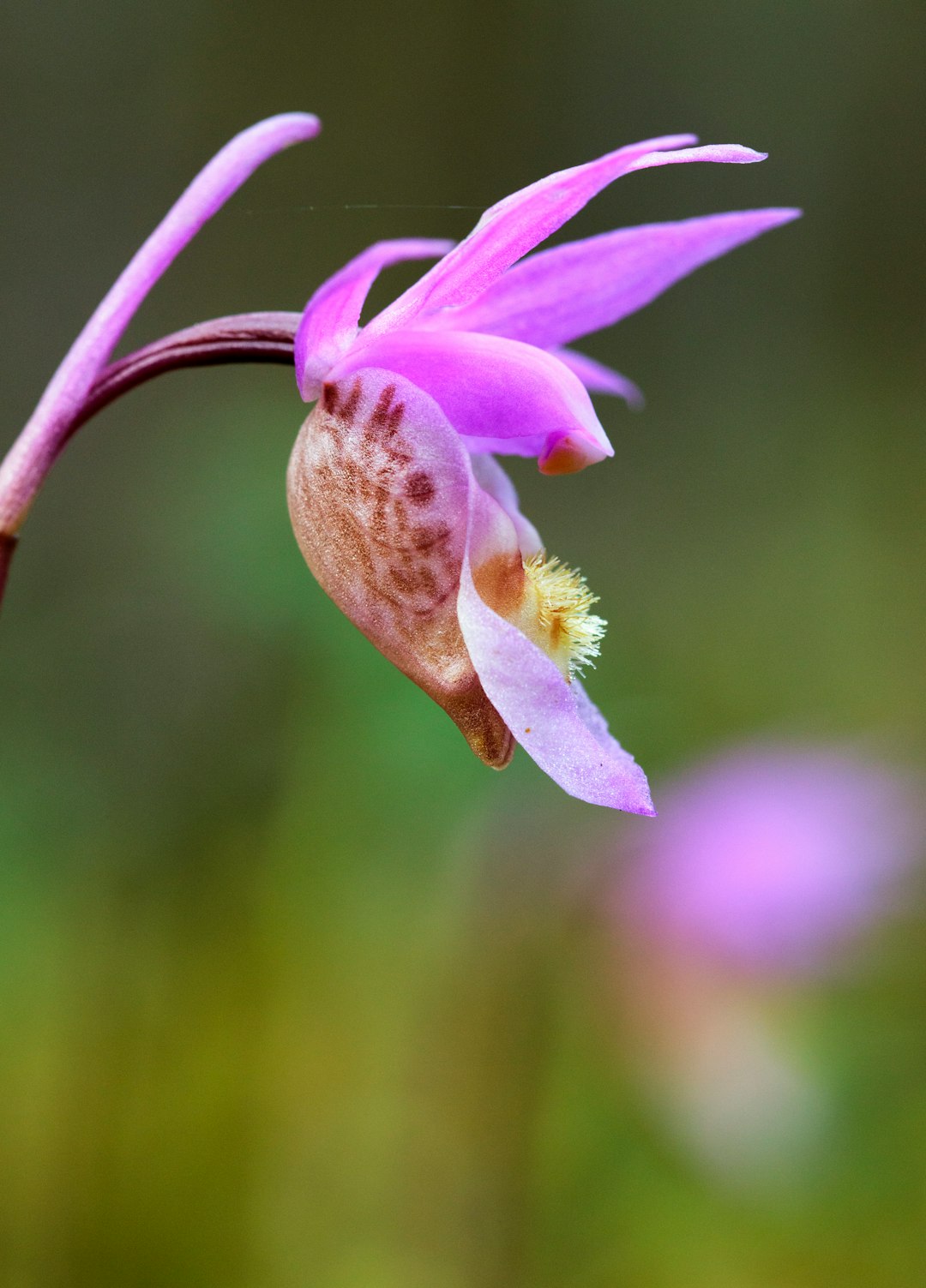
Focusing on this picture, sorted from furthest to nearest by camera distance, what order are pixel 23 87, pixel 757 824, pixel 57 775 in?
pixel 23 87 → pixel 57 775 → pixel 757 824

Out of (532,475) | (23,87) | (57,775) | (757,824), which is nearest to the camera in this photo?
(757,824)

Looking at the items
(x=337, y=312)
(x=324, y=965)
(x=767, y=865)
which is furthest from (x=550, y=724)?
(x=324, y=965)

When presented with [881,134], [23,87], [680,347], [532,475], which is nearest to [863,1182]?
[532,475]

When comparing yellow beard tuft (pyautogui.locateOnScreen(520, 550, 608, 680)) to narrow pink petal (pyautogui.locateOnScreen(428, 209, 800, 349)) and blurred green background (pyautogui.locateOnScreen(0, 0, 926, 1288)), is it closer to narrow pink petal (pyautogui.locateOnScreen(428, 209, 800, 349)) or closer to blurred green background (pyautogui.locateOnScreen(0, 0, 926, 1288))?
narrow pink petal (pyautogui.locateOnScreen(428, 209, 800, 349))

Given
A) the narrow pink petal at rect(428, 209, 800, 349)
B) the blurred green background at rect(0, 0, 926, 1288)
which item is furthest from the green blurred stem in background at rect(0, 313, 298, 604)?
the blurred green background at rect(0, 0, 926, 1288)

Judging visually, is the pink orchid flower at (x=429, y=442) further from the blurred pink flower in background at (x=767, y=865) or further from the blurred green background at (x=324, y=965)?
the blurred pink flower in background at (x=767, y=865)

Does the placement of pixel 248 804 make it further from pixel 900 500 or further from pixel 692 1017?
pixel 900 500

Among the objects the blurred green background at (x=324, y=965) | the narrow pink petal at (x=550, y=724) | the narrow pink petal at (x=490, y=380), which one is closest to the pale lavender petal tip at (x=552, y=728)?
the narrow pink petal at (x=550, y=724)
